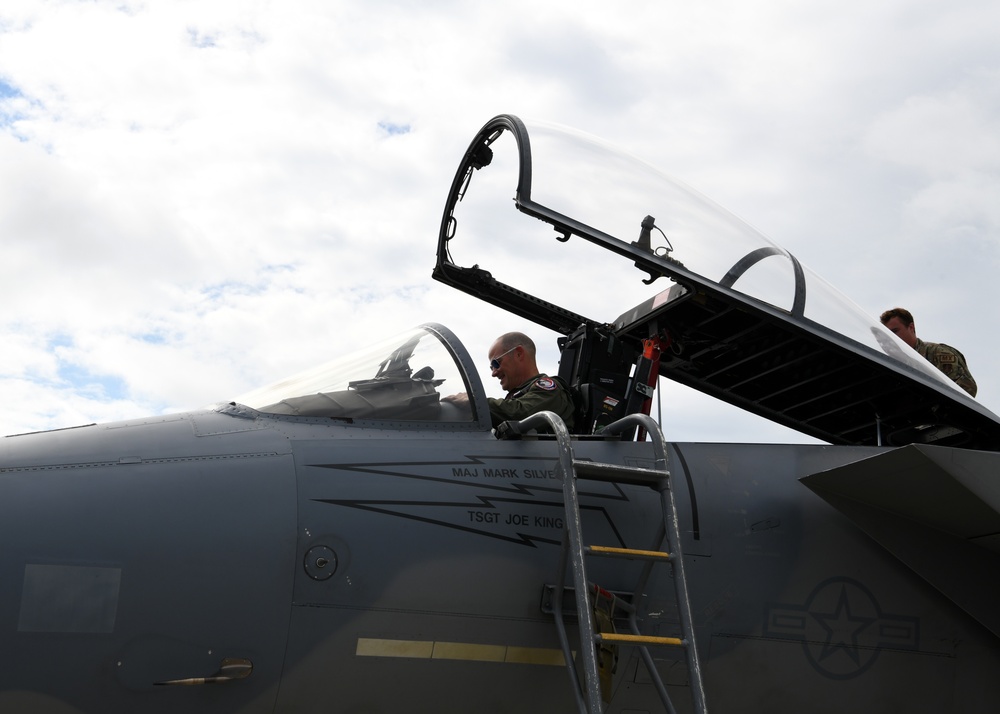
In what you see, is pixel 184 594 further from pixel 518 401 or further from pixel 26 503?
pixel 518 401

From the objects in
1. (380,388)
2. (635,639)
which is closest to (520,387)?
(380,388)

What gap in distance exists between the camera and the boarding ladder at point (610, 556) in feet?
12.0

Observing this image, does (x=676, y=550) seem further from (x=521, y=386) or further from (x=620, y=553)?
(x=521, y=386)

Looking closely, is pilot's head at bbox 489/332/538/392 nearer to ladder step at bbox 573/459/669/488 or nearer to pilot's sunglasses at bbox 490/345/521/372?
pilot's sunglasses at bbox 490/345/521/372

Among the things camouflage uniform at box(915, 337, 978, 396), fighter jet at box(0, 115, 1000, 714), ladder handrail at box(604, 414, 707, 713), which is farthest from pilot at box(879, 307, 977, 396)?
ladder handrail at box(604, 414, 707, 713)

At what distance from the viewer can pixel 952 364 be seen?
7203 mm

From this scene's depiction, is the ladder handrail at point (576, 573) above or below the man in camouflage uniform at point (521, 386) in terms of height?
below

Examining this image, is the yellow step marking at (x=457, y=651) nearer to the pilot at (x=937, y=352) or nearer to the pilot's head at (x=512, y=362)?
the pilot's head at (x=512, y=362)

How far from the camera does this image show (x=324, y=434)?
4.30m

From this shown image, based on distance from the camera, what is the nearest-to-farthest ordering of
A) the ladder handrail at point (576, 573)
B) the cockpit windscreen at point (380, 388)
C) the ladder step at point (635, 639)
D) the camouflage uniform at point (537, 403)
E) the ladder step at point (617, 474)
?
the ladder handrail at point (576, 573)
the ladder step at point (635, 639)
the ladder step at point (617, 474)
the cockpit windscreen at point (380, 388)
the camouflage uniform at point (537, 403)

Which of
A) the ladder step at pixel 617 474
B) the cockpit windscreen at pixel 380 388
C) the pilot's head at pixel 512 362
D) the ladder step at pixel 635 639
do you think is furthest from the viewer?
the pilot's head at pixel 512 362

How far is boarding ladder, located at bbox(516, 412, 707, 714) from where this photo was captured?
3.66 meters

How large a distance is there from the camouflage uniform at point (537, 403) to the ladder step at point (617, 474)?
1033 millimetres

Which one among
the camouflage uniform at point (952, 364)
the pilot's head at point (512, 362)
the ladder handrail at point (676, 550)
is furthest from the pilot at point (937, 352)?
the ladder handrail at point (676, 550)
